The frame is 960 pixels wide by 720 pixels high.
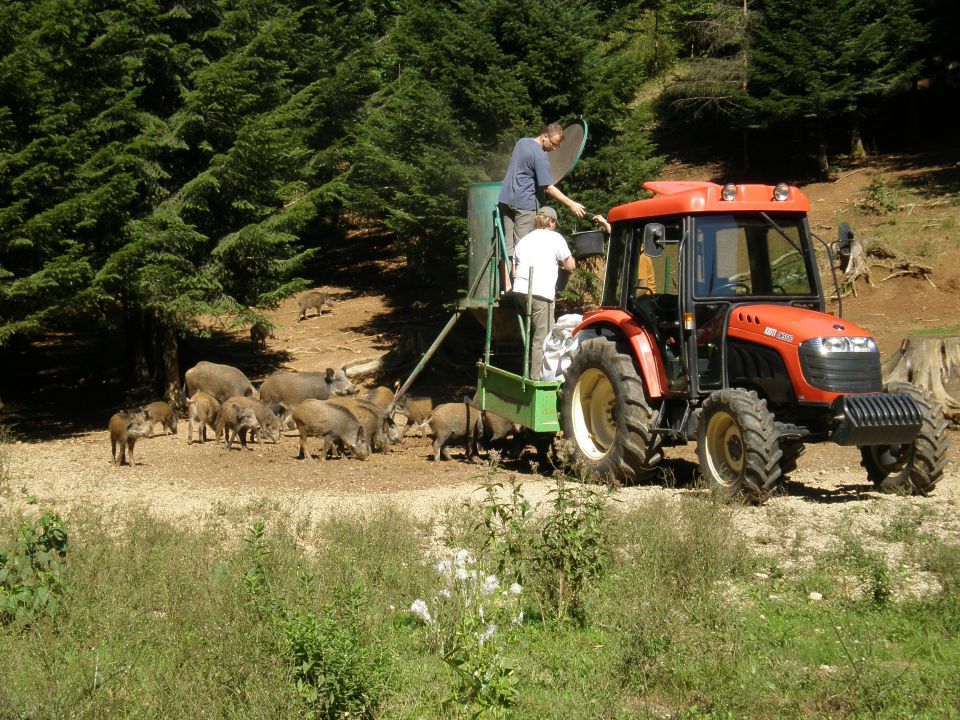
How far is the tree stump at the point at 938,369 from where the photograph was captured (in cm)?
A: 1368

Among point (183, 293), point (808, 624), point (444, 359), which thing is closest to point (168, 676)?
point (808, 624)

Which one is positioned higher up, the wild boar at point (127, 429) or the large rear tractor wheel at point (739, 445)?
the large rear tractor wheel at point (739, 445)

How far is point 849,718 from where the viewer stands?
189 inches

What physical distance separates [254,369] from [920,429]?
49.5 feet

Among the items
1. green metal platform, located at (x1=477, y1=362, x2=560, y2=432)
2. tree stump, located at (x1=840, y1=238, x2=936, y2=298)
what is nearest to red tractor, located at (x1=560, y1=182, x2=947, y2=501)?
green metal platform, located at (x1=477, y1=362, x2=560, y2=432)

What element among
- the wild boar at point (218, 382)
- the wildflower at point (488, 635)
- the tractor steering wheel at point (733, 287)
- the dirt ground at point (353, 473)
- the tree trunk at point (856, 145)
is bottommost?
the dirt ground at point (353, 473)

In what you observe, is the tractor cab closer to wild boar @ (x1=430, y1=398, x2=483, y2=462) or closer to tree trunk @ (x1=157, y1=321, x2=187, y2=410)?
wild boar @ (x1=430, y1=398, x2=483, y2=462)

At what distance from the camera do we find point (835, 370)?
862 cm

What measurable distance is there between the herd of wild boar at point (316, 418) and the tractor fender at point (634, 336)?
233 cm

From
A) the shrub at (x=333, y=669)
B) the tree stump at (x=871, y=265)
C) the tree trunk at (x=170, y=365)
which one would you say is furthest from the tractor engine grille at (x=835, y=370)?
the tree trunk at (x=170, y=365)

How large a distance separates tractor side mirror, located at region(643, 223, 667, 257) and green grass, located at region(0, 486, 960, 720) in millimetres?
2543

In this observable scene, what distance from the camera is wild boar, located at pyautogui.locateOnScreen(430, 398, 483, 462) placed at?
1334 centimetres

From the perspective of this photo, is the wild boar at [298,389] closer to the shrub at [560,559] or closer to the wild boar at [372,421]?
the wild boar at [372,421]

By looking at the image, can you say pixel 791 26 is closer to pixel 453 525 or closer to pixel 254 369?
pixel 254 369
